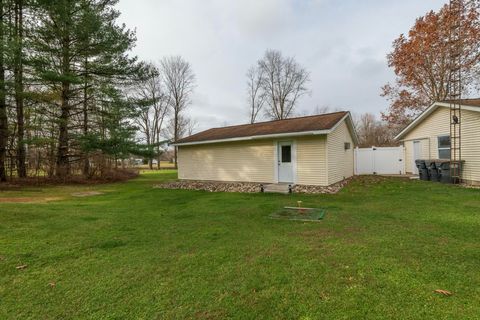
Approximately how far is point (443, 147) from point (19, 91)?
20962mm

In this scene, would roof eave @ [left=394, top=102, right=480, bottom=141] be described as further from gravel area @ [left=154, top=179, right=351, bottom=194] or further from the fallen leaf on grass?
the fallen leaf on grass

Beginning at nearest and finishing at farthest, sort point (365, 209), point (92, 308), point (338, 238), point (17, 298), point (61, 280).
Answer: point (92, 308), point (17, 298), point (61, 280), point (338, 238), point (365, 209)

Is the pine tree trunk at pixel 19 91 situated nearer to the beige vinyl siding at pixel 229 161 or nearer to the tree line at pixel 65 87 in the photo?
the tree line at pixel 65 87

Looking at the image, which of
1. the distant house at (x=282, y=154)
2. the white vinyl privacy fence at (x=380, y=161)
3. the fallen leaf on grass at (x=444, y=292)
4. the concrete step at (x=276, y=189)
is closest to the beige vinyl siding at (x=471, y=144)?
the white vinyl privacy fence at (x=380, y=161)

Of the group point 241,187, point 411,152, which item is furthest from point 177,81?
point 411,152

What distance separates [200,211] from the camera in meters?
6.27

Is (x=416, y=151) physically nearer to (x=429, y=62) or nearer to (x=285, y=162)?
(x=285, y=162)

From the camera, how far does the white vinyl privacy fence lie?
13.7 meters

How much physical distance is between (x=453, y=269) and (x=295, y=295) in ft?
6.70

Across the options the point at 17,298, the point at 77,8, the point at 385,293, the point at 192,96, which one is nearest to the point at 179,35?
the point at 77,8

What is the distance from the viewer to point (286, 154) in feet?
33.5

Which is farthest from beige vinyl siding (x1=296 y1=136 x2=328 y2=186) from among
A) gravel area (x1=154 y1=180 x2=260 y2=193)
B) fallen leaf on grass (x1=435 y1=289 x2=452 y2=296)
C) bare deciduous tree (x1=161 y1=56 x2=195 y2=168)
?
bare deciduous tree (x1=161 y1=56 x2=195 y2=168)

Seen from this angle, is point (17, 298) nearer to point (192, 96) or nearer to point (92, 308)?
point (92, 308)

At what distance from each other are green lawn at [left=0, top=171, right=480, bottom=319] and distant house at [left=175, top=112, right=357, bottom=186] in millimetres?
4144
